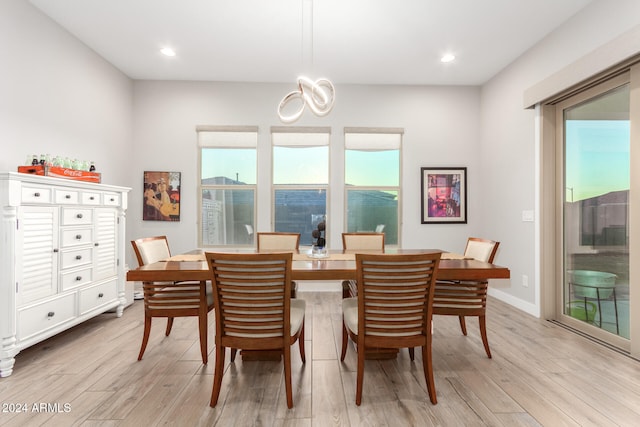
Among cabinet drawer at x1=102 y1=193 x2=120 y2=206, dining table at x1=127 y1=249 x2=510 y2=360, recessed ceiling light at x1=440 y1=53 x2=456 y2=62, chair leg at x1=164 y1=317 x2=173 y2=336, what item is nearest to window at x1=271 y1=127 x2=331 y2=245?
recessed ceiling light at x1=440 y1=53 x2=456 y2=62

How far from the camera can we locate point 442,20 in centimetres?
314

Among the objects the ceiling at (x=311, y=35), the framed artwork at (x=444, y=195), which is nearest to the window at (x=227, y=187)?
the ceiling at (x=311, y=35)

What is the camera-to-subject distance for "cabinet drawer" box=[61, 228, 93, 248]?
273 centimetres

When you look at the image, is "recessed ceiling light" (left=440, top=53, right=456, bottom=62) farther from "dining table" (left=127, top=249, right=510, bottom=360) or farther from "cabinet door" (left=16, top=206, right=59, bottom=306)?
"cabinet door" (left=16, top=206, right=59, bottom=306)

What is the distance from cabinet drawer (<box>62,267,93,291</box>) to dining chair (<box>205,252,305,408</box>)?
1808 mm

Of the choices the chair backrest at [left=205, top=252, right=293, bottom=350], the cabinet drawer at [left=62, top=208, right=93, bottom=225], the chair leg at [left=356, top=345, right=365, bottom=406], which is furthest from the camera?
the cabinet drawer at [left=62, top=208, right=93, bottom=225]

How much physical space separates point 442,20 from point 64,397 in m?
4.28

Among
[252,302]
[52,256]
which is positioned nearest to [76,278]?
[52,256]

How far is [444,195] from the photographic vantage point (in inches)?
186

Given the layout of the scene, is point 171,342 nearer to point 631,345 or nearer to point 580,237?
point 631,345

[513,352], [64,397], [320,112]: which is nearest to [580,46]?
[320,112]

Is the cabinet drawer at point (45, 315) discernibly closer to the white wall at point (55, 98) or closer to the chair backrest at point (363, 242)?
the white wall at point (55, 98)

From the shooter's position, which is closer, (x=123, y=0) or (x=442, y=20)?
(x=123, y=0)

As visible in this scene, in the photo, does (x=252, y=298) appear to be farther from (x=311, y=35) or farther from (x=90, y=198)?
(x=311, y=35)
